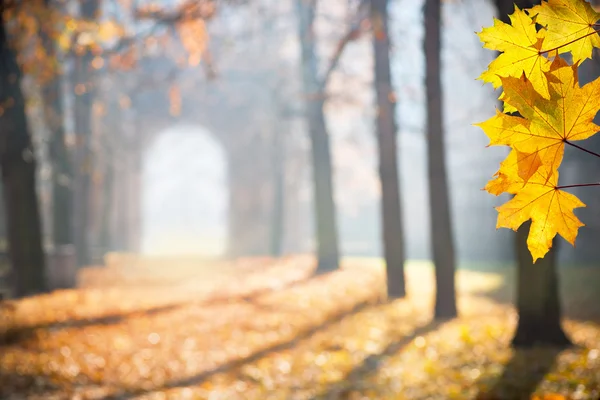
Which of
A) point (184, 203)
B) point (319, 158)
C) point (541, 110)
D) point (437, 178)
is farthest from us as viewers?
point (184, 203)

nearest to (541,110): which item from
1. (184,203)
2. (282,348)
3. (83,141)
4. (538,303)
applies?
(538,303)

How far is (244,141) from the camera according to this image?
27.9 meters

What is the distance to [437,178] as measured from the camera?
8734 millimetres

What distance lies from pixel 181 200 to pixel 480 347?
265ft

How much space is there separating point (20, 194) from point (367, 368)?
7127 mm

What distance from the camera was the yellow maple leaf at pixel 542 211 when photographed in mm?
1285

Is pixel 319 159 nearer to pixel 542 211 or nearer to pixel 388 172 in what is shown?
pixel 388 172

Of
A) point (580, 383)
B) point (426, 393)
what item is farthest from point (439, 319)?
point (580, 383)

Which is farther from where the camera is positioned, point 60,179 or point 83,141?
point 83,141

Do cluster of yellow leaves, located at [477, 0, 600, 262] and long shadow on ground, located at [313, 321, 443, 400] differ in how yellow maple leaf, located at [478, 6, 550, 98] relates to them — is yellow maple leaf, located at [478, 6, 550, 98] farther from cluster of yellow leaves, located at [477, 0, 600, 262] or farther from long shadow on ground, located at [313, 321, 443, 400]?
long shadow on ground, located at [313, 321, 443, 400]

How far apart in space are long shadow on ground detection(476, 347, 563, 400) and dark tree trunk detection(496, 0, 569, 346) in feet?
0.76

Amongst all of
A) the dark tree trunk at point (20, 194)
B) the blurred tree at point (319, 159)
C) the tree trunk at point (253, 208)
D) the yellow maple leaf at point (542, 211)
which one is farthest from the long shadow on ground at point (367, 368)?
the tree trunk at point (253, 208)

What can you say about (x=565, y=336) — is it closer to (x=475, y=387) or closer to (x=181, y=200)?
(x=475, y=387)

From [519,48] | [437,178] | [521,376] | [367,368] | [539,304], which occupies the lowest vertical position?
[367,368]
